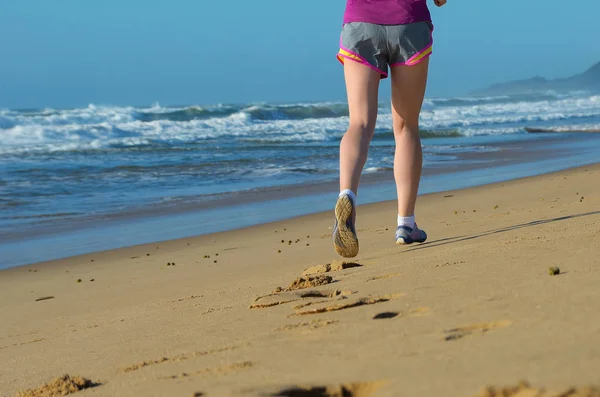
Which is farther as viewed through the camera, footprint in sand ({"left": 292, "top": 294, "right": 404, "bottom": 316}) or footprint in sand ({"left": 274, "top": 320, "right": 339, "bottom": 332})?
footprint in sand ({"left": 292, "top": 294, "right": 404, "bottom": 316})

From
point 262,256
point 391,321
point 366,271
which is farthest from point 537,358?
point 262,256

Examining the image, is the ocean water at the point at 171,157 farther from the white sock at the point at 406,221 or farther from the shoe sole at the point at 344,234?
the shoe sole at the point at 344,234

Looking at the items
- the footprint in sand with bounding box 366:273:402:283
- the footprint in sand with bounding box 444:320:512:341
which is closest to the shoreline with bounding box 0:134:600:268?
the footprint in sand with bounding box 366:273:402:283

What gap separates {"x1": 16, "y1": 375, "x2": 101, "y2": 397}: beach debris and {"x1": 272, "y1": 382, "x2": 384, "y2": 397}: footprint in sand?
Answer: 0.73 meters

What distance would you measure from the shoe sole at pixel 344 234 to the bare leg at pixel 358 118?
0.16 m

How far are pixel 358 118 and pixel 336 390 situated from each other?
2.45 m

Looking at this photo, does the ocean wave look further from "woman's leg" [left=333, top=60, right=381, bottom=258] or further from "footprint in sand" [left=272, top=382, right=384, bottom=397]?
"footprint in sand" [left=272, top=382, right=384, bottom=397]

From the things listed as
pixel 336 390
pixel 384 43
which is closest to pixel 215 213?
pixel 384 43

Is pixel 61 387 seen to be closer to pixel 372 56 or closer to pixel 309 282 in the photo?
pixel 309 282

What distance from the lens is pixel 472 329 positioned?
211 cm

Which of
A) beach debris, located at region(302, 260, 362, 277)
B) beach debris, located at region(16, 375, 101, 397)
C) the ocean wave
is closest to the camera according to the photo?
beach debris, located at region(16, 375, 101, 397)

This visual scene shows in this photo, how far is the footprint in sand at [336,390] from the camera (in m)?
1.77

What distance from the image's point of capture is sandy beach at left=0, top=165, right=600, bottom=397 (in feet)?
5.97

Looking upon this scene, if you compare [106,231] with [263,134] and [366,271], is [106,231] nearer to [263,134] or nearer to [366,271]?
[366,271]
